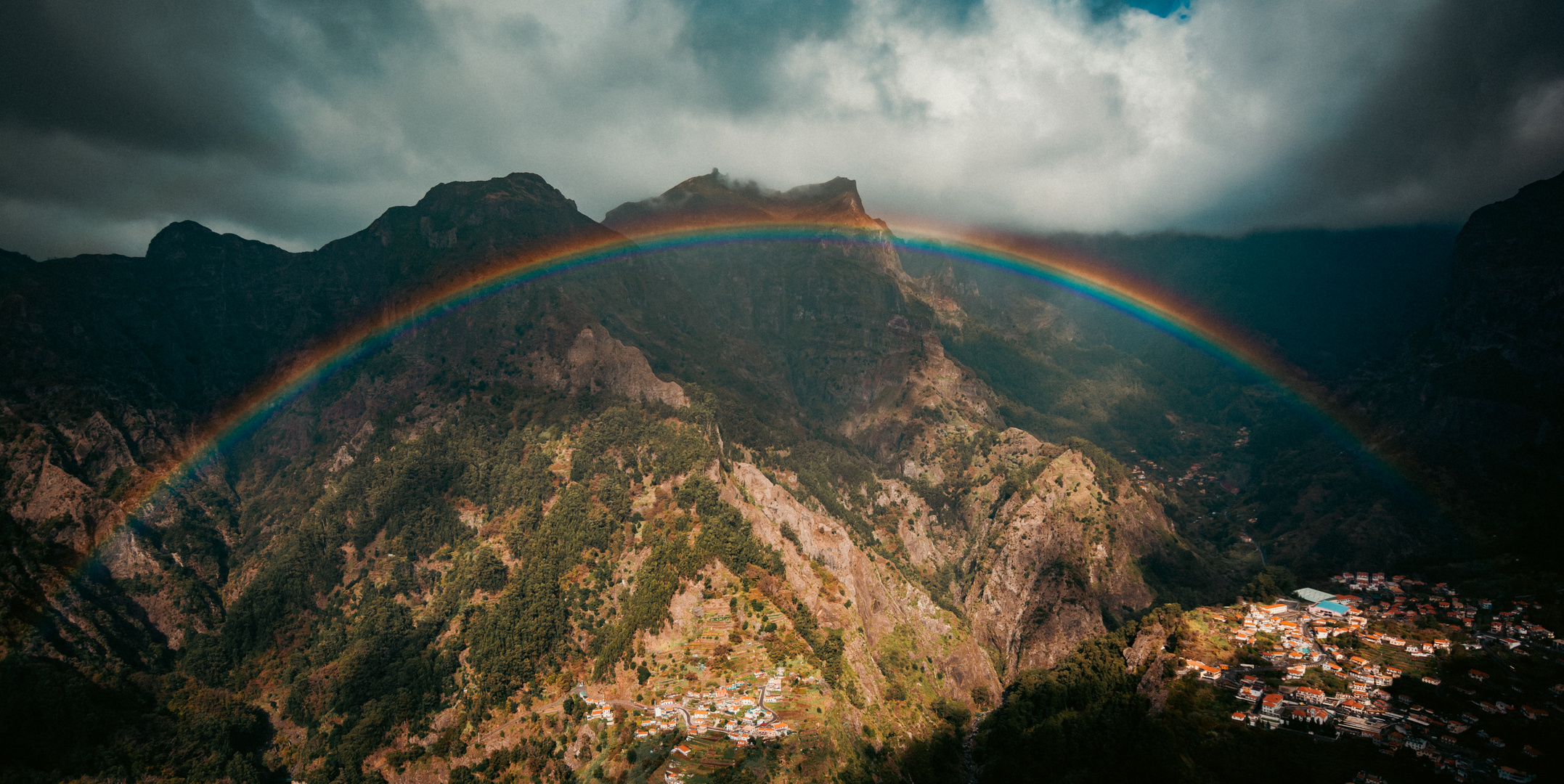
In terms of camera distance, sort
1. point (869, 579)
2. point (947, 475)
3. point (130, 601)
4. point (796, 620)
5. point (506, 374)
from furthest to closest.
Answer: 1. point (947, 475)
2. point (506, 374)
3. point (869, 579)
4. point (130, 601)
5. point (796, 620)

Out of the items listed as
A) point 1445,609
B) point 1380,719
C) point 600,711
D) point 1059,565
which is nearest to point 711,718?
point 600,711

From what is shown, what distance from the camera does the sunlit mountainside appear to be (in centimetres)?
7300

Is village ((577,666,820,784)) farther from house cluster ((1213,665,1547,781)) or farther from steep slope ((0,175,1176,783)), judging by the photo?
house cluster ((1213,665,1547,781))

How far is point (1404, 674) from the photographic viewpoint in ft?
205

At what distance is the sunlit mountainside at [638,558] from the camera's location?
73000 mm

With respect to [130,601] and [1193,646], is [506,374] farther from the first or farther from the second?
[1193,646]

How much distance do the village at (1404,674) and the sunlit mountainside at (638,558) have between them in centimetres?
42

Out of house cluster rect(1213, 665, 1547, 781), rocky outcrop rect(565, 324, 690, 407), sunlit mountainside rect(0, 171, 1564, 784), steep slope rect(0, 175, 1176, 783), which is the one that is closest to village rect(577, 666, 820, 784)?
sunlit mountainside rect(0, 171, 1564, 784)

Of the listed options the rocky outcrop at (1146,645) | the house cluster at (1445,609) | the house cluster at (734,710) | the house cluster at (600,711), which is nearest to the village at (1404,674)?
the house cluster at (1445,609)

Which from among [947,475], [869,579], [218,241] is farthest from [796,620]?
[218,241]

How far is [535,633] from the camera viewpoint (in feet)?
304

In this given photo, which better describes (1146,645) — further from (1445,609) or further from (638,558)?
(638,558)

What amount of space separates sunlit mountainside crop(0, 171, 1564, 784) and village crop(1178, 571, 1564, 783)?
1.39 ft

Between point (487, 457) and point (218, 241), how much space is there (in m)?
150
